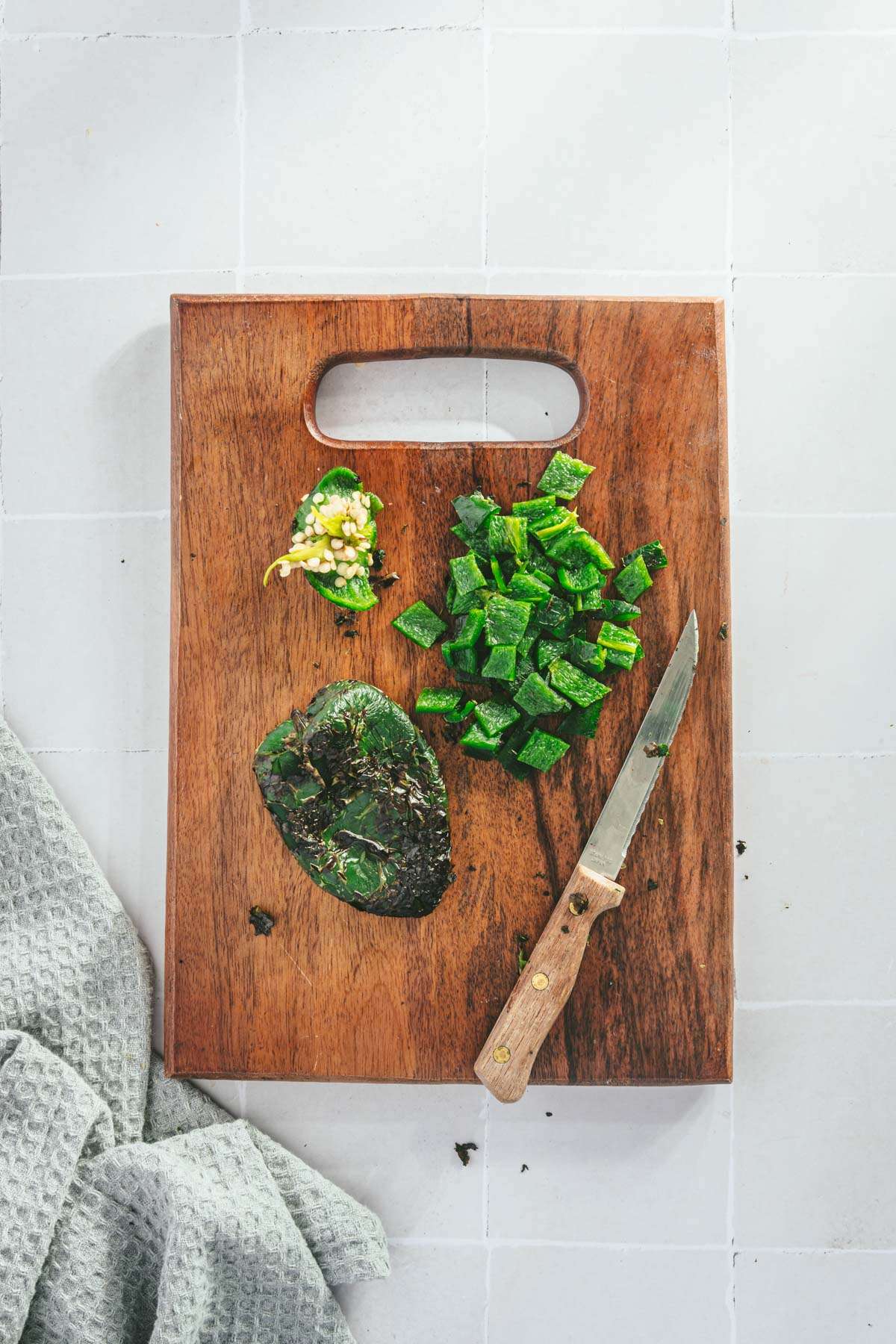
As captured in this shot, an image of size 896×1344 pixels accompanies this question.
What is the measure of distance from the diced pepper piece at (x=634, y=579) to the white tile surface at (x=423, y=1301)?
1.21m

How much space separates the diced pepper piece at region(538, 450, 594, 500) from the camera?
1.50 m

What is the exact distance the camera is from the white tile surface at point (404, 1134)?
5.53 feet

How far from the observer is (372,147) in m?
1.70

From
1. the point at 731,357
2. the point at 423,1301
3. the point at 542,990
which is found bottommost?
the point at 423,1301

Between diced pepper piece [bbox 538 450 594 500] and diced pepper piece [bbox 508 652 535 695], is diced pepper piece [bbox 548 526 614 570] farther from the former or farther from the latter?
diced pepper piece [bbox 508 652 535 695]

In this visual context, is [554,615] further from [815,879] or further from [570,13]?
[570,13]

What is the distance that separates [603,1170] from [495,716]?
2.88 feet

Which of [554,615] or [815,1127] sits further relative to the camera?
[815,1127]

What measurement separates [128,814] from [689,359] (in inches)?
50.1

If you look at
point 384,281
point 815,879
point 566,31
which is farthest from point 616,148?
point 815,879

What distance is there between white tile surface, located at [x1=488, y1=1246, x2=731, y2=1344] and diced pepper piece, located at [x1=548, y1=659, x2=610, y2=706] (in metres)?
1.02

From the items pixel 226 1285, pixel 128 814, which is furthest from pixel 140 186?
pixel 226 1285

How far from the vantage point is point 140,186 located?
1715 mm

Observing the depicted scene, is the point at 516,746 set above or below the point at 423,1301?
above
